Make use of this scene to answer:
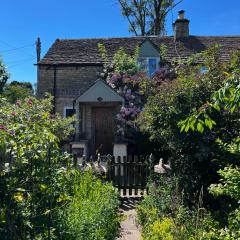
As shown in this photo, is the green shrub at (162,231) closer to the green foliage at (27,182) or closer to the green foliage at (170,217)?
the green foliage at (170,217)

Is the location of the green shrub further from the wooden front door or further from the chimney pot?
the chimney pot

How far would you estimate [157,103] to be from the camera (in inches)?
301

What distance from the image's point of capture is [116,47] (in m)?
19.3

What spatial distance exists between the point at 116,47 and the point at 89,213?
1510 cm

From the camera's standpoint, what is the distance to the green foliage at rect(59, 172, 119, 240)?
15.1ft

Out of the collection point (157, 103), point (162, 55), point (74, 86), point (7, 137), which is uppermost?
point (162, 55)

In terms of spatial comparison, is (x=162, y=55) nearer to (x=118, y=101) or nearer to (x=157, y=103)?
(x=118, y=101)

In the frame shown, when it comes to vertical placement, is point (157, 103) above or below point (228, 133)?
above

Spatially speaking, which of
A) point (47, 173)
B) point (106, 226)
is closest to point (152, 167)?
point (106, 226)

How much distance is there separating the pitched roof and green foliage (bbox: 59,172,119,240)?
12.2 metres

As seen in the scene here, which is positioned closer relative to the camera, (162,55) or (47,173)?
(47,173)

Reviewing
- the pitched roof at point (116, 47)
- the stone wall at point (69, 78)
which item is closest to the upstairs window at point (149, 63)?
the pitched roof at point (116, 47)

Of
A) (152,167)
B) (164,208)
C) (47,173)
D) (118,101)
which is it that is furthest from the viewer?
(118,101)

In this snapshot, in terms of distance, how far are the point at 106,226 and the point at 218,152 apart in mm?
2662
